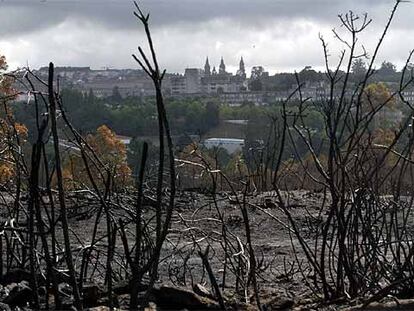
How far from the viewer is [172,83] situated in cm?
923

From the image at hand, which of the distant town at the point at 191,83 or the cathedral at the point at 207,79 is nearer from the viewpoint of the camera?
the distant town at the point at 191,83

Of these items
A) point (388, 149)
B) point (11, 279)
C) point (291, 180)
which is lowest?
point (291, 180)

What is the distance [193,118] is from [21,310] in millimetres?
15230

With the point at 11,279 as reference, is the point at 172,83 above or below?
above

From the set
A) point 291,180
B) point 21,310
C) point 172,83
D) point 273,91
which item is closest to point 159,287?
point 21,310

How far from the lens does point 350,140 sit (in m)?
4.32

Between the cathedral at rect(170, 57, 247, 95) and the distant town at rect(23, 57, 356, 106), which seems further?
the cathedral at rect(170, 57, 247, 95)

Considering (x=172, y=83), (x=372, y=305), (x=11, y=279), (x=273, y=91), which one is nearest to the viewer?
(x=372, y=305)

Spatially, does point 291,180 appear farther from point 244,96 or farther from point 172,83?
point 172,83

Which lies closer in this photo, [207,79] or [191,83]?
[191,83]

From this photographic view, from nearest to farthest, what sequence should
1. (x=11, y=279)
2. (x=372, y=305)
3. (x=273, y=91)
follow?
(x=372, y=305) → (x=11, y=279) → (x=273, y=91)

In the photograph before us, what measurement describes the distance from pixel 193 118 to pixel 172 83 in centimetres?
981

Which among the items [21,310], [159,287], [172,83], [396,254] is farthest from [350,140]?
[172,83]

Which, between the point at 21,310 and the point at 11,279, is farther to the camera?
the point at 11,279
